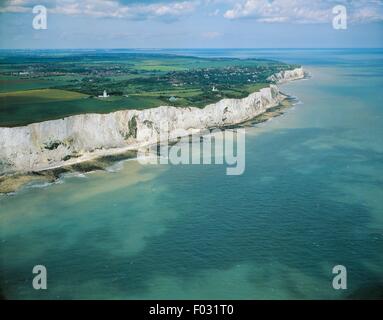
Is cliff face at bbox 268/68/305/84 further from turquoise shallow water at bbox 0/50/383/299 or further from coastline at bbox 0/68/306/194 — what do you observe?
turquoise shallow water at bbox 0/50/383/299

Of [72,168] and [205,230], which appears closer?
[205,230]

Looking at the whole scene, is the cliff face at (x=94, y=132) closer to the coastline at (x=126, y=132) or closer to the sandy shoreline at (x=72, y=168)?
the coastline at (x=126, y=132)

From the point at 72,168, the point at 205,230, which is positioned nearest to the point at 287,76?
the point at 72,168

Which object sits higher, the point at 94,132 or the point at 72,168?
the point at 94,132

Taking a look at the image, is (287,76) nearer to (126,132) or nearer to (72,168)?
(126,132)

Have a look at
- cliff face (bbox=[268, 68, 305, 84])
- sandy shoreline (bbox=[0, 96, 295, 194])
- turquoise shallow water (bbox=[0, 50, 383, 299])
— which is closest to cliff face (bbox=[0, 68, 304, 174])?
sandy shoreline (bbox=[0, 96, 295, 194])

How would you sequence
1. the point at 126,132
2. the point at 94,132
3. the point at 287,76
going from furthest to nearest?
the point at 287,76
the point at 126,132
the point at 94,132

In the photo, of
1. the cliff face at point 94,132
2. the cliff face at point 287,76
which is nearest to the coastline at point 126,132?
the cliff face at point 94,132

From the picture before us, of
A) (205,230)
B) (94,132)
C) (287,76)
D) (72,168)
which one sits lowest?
(205,230)
